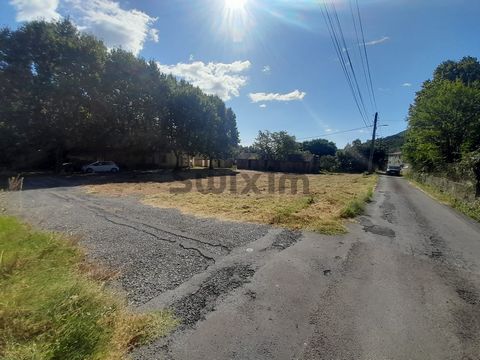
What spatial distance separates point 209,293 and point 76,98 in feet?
76.4

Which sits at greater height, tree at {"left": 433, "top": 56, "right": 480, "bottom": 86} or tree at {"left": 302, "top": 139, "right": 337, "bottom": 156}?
tree at {"left": 433, "top": 56, "right": 480, "bottom": 86}

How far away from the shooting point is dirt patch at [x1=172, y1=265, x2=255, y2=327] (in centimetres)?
306

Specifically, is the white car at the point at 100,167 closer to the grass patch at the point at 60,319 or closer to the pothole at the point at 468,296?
the grass patch at the point at 60,319

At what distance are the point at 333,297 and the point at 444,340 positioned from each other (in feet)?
3.94

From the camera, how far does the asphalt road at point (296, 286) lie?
2615mm

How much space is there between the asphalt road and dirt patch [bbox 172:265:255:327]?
0.05 ft

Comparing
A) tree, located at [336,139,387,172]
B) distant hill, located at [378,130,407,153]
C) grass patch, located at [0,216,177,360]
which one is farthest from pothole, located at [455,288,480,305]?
tree, located at [336,139,387,172]

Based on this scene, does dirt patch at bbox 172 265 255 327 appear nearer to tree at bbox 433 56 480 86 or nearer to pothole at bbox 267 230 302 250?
pothole at bbox 267 230 302 250

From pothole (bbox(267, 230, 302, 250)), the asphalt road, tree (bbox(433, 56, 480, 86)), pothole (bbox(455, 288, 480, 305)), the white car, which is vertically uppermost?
tree (bbox(433, 56, 480, 86))

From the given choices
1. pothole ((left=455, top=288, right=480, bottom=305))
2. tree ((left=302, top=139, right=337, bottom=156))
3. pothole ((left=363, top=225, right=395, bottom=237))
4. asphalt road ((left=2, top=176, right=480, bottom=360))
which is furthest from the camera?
tree ((left=302, top=139, right=337, bottom=156))

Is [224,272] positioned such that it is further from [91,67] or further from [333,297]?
[91,67]

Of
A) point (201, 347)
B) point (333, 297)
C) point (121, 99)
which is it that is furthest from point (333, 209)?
point (121, 99)

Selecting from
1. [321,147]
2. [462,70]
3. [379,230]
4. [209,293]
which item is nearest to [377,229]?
[379,230]

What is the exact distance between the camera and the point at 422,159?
86.2 feet
